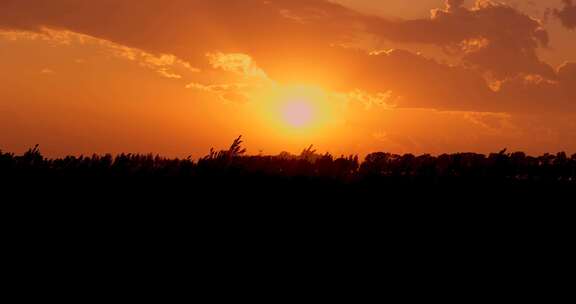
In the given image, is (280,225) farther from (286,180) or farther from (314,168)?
(314,168)

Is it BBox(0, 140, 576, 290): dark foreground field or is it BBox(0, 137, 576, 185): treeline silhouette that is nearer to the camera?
BBox(0, 140, 576, 290): dark foreground field

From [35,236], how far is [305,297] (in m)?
A: 3.07

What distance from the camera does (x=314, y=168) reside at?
723cm

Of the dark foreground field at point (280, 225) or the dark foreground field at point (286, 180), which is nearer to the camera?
the dark foreground field at point (280, 225)

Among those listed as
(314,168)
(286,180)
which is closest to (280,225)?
(286,180)

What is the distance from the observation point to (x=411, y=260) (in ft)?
20.1

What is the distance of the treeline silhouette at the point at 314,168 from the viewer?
6703 mm

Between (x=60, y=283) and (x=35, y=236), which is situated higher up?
(x=35, y=236)

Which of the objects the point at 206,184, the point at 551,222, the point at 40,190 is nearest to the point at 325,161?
the point at 206,184

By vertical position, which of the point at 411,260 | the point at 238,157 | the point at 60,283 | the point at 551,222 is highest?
the point at 238,157

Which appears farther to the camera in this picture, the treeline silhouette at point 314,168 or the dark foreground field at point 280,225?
the treeline silhouette at point 314,168

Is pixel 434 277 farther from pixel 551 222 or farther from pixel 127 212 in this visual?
pixel 127 212

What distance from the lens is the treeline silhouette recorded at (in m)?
6.70

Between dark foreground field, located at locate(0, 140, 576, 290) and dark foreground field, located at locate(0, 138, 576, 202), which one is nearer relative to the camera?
dark foreground field, located at locate(0, 140, 576, 290)
